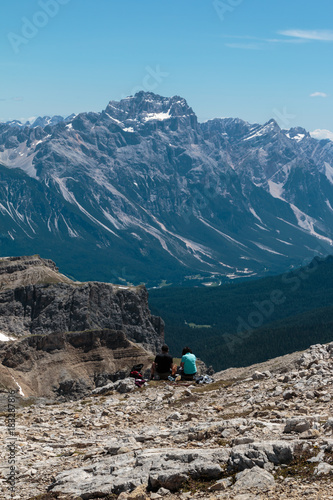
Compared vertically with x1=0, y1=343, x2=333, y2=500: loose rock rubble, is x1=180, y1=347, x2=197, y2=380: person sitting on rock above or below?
above

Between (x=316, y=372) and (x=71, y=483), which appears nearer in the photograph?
(x=71, y=483)

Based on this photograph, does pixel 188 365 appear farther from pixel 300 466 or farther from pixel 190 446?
pixel 300 466

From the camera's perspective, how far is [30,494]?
94.3 ft

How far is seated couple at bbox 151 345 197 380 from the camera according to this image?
54.4m

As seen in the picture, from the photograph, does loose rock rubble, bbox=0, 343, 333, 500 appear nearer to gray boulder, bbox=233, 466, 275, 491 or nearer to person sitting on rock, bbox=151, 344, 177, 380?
gray boulder, bbox=233, 466, 275, 491

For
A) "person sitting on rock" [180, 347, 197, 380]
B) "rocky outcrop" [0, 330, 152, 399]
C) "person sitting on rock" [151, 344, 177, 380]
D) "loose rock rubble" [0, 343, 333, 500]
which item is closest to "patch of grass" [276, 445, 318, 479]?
"loose rock rubble" [0, 343, 333, 500]

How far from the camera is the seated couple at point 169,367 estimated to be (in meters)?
54.4

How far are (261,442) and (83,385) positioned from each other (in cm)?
13199

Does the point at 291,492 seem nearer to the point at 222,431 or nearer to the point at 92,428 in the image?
the point at 222,431

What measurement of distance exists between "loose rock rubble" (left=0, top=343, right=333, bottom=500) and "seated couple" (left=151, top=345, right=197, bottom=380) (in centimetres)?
637

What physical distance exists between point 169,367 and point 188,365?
220 cm

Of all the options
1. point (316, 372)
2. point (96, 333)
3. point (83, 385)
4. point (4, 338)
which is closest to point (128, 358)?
point (96, 333)

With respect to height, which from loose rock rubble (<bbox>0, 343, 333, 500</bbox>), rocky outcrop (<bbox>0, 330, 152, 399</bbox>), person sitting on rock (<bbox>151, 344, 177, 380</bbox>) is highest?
person sitting on rock (<bbox>151, 344, 177, 380</bbox>)

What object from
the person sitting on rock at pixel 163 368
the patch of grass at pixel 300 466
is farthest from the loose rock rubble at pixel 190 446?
the person sitting on rock at pixel 163 368
